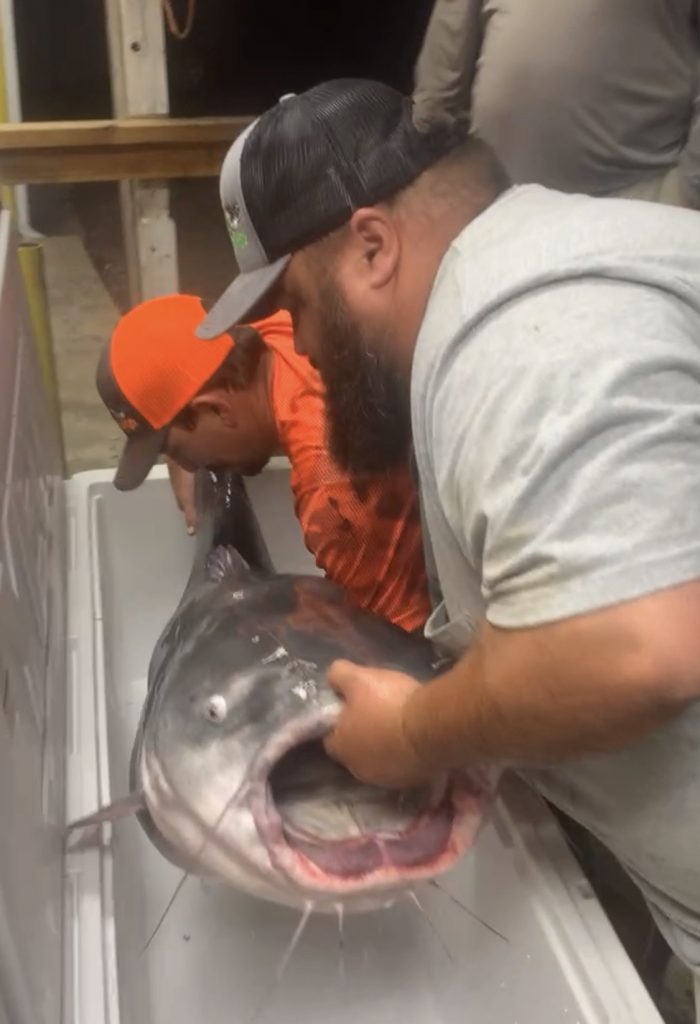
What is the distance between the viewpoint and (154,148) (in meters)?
1.79

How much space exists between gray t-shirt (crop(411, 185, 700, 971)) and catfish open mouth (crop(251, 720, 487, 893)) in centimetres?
14

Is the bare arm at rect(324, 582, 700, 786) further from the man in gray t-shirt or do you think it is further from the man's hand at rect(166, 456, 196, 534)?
the man's hand at rect(166, 456, 196, 534)

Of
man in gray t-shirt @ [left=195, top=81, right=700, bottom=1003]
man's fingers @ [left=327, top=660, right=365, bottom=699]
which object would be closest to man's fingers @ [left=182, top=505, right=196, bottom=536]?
man in gray t-shirt @ [left=195, top=81, right=700, bottom=1003]

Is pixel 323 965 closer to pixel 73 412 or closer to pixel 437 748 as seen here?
pixel 437 748

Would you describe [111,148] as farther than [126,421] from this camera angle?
Yes

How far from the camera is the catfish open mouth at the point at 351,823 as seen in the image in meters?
0.84

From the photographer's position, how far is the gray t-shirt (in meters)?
0.62

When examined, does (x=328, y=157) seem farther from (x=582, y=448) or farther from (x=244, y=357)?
(x=244, y=357)

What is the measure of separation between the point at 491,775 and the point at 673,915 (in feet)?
0.59

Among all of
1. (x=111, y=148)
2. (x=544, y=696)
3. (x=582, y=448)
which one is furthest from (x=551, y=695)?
(x=111, y=148)

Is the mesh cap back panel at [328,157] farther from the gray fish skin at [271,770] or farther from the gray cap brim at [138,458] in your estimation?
the gray cap brim at [138,458]

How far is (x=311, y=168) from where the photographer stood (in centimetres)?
93

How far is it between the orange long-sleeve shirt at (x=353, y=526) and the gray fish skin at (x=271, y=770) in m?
0.21

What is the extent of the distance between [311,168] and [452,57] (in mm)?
653
